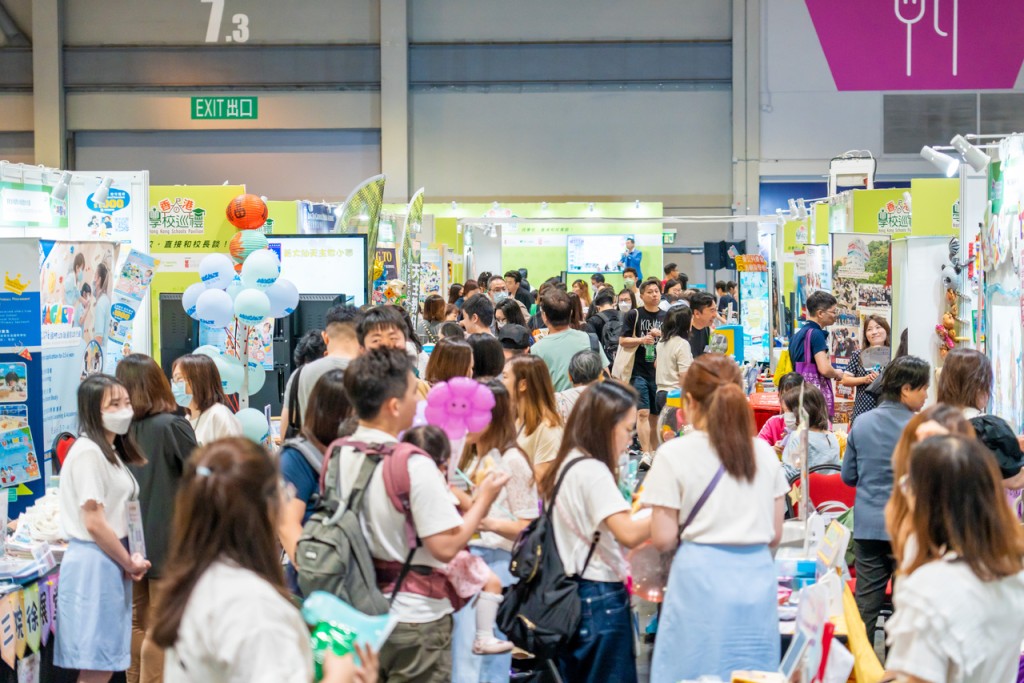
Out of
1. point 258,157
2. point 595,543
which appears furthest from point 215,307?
point 258,157

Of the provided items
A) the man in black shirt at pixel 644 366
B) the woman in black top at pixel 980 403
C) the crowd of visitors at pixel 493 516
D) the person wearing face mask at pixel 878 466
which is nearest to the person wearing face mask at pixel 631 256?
the man in black shirt at pixel 644 366

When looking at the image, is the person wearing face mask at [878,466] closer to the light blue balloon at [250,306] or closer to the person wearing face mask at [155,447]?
the person wearing face mask at [155,447]

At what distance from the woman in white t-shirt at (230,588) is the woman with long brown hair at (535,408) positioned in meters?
2.32

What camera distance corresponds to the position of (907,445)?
3.19 metres

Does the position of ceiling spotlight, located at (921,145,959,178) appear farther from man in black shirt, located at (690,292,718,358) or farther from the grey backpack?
the grey backpack

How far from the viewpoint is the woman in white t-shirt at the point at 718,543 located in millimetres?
3078

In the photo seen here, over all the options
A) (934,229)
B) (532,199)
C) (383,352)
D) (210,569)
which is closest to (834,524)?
(383,352)

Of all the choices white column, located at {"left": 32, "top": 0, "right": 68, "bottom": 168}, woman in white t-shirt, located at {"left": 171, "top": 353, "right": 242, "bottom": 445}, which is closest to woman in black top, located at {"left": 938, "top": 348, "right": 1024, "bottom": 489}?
woman in white t-shirt, located at {"left": 171, "top": 353, "right": 242, "bottom": 445}

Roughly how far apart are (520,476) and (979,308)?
3507mm

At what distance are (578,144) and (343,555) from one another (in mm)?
18102

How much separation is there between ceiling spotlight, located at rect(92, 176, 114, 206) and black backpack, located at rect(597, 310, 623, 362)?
157 inches

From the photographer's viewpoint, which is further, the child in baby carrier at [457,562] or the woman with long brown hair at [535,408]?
the woman with long brown hair at [535,408]

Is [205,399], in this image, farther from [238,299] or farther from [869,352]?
[869,352]

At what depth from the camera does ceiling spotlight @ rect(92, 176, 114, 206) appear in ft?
27.1
